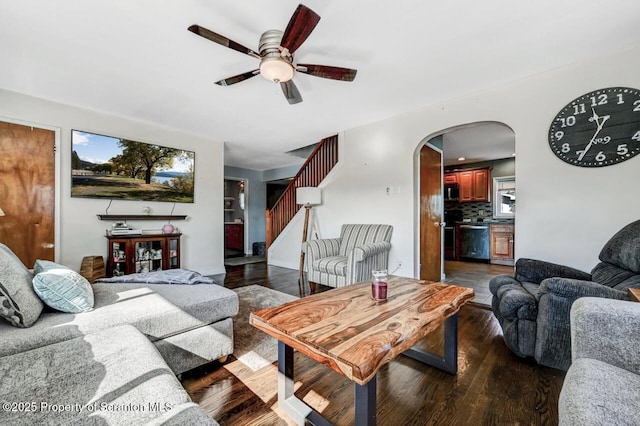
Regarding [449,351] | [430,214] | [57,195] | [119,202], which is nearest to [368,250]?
[430,214]

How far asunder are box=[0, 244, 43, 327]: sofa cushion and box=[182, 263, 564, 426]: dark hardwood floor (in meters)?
0.86

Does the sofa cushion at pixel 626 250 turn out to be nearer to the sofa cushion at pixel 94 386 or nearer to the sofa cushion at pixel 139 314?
the sofa cushion at pixel 94 386

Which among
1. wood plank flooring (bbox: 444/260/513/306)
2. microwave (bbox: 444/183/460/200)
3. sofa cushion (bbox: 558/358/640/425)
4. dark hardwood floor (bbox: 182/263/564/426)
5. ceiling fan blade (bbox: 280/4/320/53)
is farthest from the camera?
microwave (bbox: 444/183/460/200)

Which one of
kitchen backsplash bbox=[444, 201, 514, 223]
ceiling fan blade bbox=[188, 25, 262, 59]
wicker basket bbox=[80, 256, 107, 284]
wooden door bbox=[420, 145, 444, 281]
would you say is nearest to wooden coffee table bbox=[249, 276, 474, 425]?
ceiling fan blade bbox=[188, 25, 262, 59]

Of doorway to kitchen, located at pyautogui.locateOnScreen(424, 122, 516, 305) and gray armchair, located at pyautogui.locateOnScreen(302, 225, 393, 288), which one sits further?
doorway to kitchen, located at pyautogui.locateOnScreen(424, 122, 516, 305)

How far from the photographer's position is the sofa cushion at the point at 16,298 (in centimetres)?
125

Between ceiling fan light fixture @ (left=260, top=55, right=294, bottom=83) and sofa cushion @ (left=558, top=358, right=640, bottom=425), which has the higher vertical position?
ceiling fan light fixture @ (left=260, top=55, right=294, bottom=83)

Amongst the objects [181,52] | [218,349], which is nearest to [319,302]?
[218,349]

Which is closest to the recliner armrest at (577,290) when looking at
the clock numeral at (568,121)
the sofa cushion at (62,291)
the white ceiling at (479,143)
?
the clock numeral at (568,121)

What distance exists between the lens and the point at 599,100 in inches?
95.0

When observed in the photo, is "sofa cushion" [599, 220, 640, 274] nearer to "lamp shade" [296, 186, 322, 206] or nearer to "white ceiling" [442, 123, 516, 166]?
"white ceiling" [442, 123, 516, 166]

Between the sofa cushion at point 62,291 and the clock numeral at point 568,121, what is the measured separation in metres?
4.02

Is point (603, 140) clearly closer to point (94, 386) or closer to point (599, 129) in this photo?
point (599, 129)

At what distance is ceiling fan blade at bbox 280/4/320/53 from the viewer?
1.60m
